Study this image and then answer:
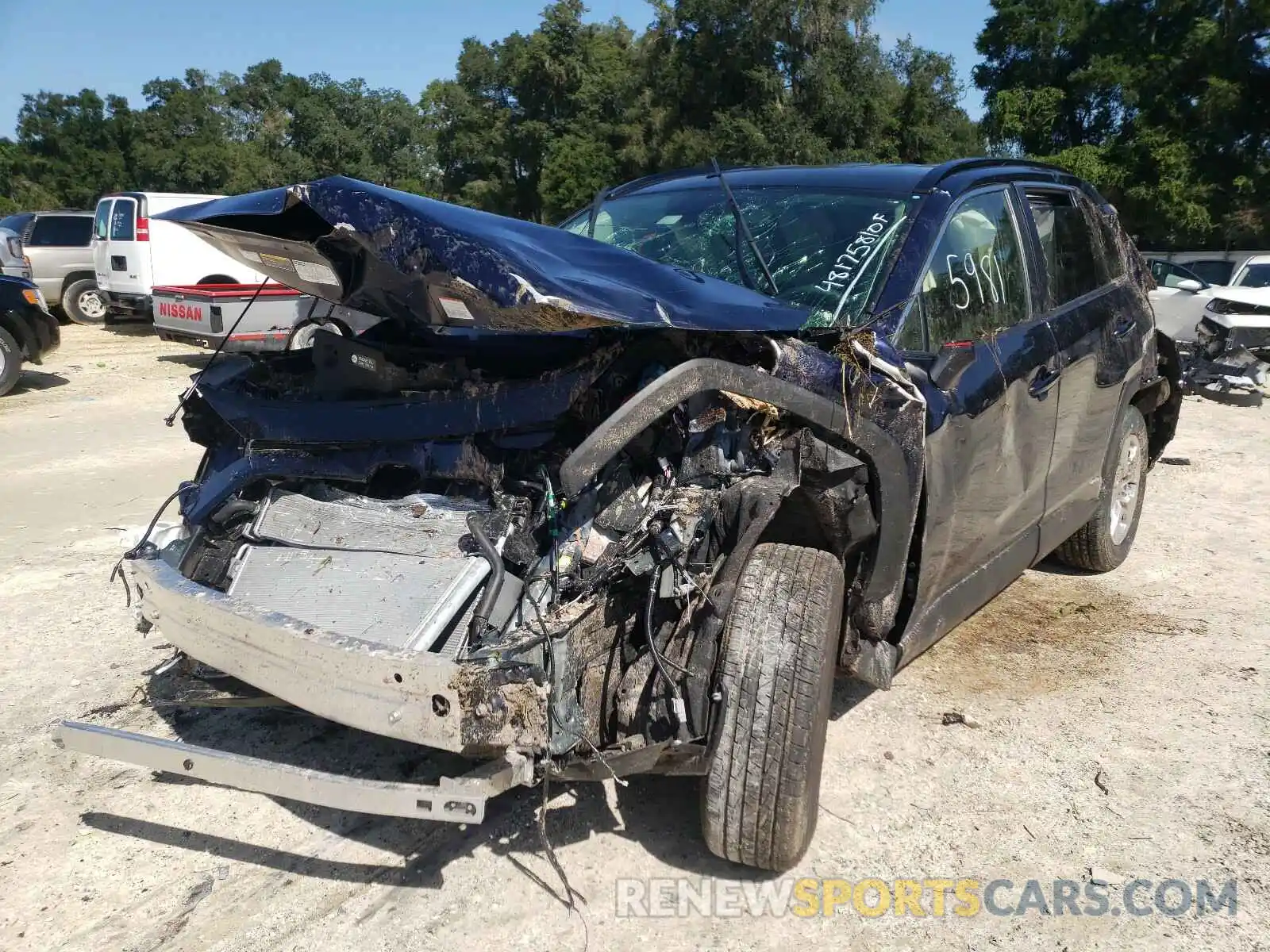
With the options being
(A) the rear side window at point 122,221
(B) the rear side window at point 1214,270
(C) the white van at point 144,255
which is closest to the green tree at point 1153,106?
(B) the rear side window at point 1214,270

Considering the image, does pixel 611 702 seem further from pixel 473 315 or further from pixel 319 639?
pixel 473 315

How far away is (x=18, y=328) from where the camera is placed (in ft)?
35.0

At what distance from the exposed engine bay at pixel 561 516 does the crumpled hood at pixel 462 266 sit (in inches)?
6.0

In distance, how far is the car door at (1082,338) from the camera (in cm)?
393

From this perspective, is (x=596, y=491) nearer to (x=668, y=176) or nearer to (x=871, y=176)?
(x=871, y=176)

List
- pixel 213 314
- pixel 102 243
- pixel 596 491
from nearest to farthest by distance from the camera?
pixel 596 491, pixel 213 314, pixel 102 243

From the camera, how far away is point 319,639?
7.82 ft

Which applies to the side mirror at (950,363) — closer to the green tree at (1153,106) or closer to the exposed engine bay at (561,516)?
the exposed engine bay at (561,516)

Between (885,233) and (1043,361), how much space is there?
0.83 meters

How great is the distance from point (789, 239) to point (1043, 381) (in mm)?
1097

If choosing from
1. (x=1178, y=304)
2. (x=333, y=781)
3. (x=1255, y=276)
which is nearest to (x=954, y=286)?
(x=333, y=781)

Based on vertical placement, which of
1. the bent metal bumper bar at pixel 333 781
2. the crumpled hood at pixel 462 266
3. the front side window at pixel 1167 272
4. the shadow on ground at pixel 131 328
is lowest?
the bent metal bumper bar at pixel 333 781

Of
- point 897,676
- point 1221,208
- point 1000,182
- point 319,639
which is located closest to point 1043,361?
point 1000,182

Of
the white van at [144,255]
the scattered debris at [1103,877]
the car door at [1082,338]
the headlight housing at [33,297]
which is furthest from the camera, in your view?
the white van at [144,255]
